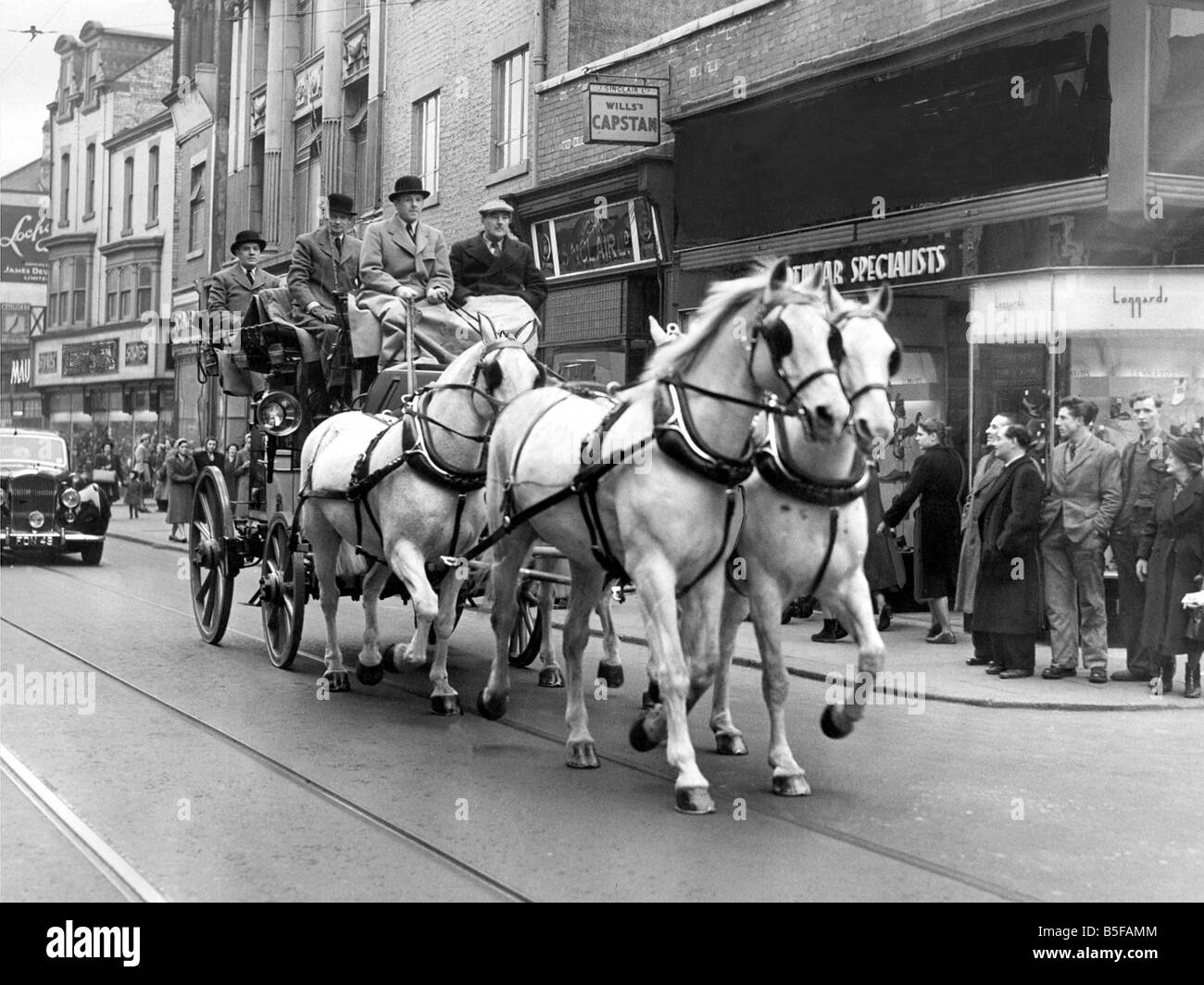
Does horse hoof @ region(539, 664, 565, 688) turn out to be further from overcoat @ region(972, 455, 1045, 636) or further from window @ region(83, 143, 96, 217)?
window @ region(83, 143, 96, 217)

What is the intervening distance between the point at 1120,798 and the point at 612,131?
488 inches

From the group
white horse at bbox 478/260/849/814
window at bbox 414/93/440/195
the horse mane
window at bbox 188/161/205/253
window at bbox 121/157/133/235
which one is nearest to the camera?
white horse at bbox 478/260/849/814

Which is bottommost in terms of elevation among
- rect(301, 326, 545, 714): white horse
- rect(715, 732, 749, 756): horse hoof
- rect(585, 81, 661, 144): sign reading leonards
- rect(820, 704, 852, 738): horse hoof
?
rect(715, 732, 749, 756): horse hoof

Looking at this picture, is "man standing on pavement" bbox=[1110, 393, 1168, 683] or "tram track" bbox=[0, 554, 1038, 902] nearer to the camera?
"tram track" bbox=[0, 554, 1038, 902]

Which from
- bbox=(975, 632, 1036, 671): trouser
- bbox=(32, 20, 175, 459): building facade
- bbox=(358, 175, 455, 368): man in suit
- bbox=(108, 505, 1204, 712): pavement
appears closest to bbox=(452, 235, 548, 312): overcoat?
bbox=(358, 175, 455, 368): man in suit

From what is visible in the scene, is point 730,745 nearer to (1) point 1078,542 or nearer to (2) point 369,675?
(2) point 369,675

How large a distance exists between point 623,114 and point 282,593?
364 inches

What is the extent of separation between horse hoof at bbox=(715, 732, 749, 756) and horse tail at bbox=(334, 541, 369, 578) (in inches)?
128

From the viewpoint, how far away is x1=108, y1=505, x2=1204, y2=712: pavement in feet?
32.2

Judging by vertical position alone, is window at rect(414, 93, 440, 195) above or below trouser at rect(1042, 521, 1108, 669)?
above

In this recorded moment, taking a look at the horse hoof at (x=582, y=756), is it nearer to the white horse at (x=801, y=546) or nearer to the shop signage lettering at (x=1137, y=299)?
the white horse at (x=801, y=546)

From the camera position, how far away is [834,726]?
6598mm

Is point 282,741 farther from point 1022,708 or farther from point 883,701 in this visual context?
point 1022,708
